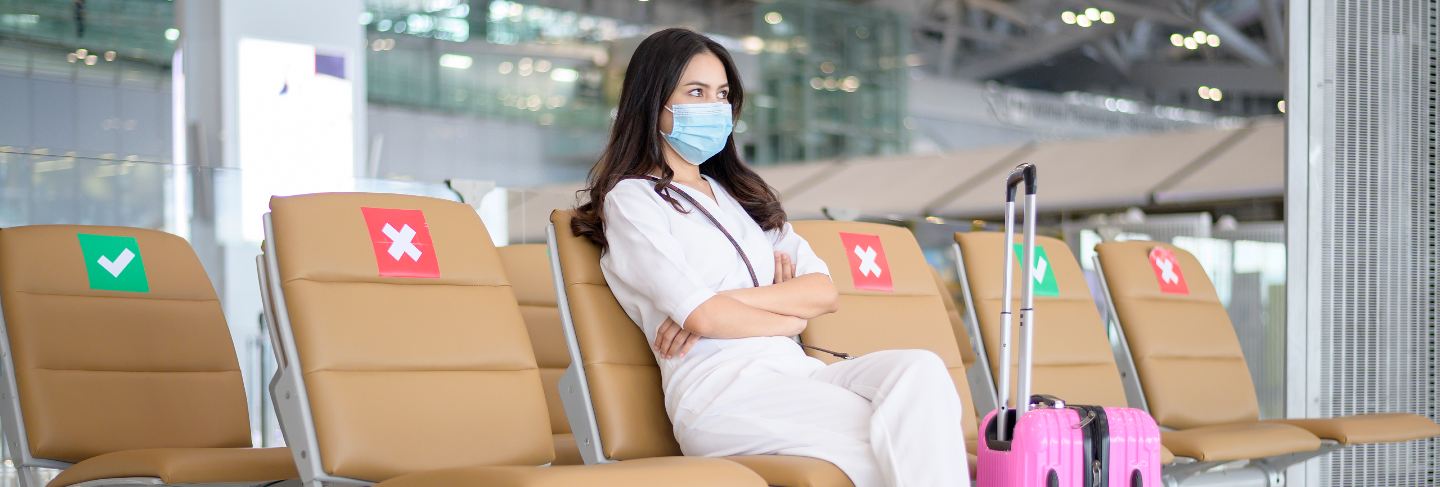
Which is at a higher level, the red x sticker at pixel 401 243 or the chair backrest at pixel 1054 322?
the red x sticker at pixel 401 243

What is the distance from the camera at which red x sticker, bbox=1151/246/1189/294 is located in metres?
4.41

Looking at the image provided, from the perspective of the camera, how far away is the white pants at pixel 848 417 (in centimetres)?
224

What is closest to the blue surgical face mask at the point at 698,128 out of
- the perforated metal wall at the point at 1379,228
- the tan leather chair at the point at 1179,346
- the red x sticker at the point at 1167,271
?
the tan leather chair at the point at 1179,346

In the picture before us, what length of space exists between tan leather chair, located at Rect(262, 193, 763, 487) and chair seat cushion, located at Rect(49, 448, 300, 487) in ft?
1.17

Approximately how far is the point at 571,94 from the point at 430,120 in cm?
174

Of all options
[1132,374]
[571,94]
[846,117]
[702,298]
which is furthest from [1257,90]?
[702,298]

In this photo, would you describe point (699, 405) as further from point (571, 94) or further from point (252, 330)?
point (571, 94)

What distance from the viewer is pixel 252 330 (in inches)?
175

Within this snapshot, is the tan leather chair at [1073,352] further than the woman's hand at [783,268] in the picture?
Yes

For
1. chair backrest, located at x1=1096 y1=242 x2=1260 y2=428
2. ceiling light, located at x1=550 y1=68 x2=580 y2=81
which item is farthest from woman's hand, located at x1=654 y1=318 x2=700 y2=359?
ceiling light, located at x1=550 y1=68 x2=580 y2=81

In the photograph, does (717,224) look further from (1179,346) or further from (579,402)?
(1179,346)

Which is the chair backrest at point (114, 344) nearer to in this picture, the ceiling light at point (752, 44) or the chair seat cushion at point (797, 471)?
the chair seat cushion at point (797, 471)

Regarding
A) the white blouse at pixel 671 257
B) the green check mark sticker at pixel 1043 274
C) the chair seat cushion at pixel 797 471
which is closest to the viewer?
the chair seat cushion at pixel 797 471

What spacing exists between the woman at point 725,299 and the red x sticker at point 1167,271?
1.85 m
